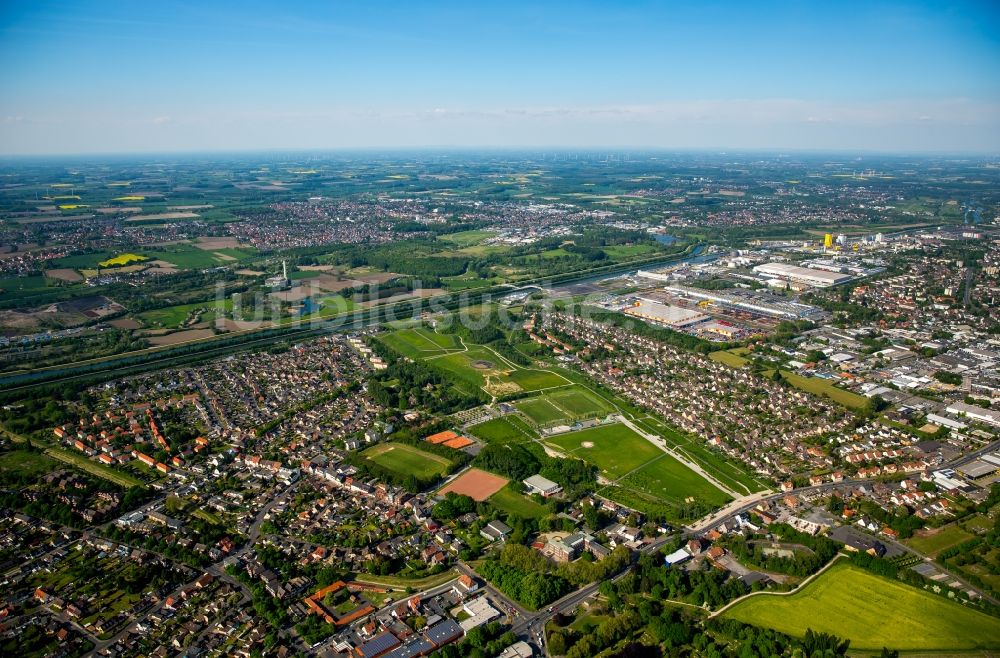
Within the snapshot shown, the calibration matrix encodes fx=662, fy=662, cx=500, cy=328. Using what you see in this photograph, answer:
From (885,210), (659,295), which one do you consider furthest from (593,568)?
(885,210)

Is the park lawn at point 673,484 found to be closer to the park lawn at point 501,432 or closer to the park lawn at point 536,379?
the park lawn at point 501,432

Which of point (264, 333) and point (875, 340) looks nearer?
point (875, 340)

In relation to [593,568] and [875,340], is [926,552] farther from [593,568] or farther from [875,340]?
[875,340]

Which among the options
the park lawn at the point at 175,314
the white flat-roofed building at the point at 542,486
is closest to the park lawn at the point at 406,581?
the white flat-roofed building at the point at 542,486

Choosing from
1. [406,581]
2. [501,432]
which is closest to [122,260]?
[501,432]

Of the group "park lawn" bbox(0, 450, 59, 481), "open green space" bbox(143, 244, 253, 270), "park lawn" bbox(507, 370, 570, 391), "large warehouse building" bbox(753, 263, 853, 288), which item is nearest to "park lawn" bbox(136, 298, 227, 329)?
"open green space" bbox(143, 244, 253, 270)

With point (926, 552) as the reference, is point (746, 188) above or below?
above

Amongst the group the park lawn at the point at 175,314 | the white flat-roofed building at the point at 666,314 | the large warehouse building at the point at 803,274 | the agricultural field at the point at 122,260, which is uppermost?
the agricultural field at the point at 122,260
